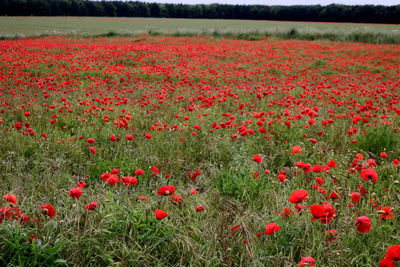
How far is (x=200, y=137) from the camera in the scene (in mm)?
4613

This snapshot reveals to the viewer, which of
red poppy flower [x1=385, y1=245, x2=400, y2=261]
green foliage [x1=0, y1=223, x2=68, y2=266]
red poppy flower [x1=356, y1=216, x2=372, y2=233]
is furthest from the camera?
green foliage [x1=0, y1=223, x2=68, y2=266]

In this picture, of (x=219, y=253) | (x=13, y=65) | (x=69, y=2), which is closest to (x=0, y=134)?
(x=219, y=253)

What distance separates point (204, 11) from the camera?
3413 inches

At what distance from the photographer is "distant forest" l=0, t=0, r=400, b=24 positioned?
66.5 meters

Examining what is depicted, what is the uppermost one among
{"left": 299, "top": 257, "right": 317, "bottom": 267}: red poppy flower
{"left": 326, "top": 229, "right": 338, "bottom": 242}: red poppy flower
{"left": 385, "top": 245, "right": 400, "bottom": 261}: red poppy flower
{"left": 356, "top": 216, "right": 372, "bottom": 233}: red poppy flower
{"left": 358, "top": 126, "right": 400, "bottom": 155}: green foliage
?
{"left": 385, "top": 245, "right": 400, "bottom": 261}: red poppy flower

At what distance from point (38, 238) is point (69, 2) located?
3418 inches

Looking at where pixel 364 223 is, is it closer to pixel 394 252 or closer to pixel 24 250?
pixel 394 252

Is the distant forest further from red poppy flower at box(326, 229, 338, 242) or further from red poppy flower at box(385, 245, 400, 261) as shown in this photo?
red poppy flower at box(385, 245, 400, 261)

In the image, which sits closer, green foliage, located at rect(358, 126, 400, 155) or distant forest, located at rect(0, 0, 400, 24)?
green foliage, located at rect(358, 126, 400, 155)

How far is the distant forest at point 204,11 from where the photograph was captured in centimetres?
6650

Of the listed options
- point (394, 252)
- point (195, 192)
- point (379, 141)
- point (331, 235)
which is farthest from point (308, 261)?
point (379, 141)

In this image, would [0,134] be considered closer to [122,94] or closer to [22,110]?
[22,110]

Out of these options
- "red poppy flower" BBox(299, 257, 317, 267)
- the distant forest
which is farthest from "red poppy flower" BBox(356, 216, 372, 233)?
the distant forest

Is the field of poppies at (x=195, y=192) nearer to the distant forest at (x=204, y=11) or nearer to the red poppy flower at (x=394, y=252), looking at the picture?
the red poppy flower at (x=394, y=252)
